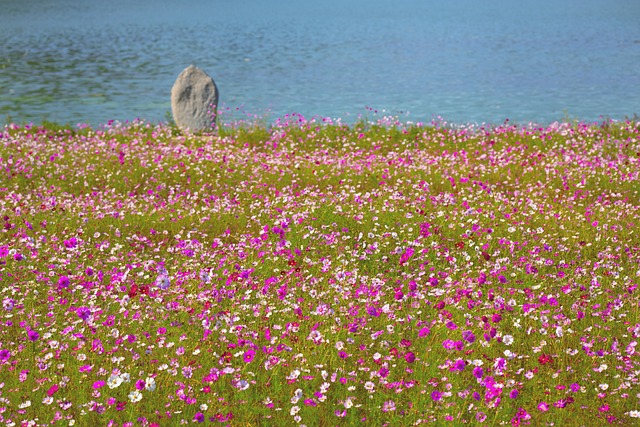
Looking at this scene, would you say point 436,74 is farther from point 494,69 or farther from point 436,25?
point 436,25

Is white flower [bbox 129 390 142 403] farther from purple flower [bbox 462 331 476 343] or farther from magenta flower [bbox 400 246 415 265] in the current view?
magenta flower [bbox 400 246 415 265]

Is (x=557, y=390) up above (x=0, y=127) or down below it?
above

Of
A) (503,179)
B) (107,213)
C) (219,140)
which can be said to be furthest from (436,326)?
(219,140)

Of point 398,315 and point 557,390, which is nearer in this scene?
point 557,390

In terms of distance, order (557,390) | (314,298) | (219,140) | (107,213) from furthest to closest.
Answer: (219,140) < (107,213) < (314,298) < (557,390)

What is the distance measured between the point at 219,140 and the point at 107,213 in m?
7.09

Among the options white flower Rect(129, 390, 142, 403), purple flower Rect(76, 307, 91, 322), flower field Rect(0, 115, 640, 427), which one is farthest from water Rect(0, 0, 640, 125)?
white flower Rect(129, 390, 142, 403)

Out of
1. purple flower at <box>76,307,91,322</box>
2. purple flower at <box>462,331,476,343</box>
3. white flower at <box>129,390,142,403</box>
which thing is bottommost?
white flower at <box>129,390,142,403</box>

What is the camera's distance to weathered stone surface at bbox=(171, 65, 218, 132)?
1900 cm

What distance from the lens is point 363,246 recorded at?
8266 millimetres

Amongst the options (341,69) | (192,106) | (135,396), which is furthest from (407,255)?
(341,69)

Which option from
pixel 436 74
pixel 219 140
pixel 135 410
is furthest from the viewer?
pixel 436 74

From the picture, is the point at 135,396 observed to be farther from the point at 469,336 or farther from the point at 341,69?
the point at 341,69

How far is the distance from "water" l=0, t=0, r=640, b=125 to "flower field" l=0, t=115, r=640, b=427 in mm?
9206
